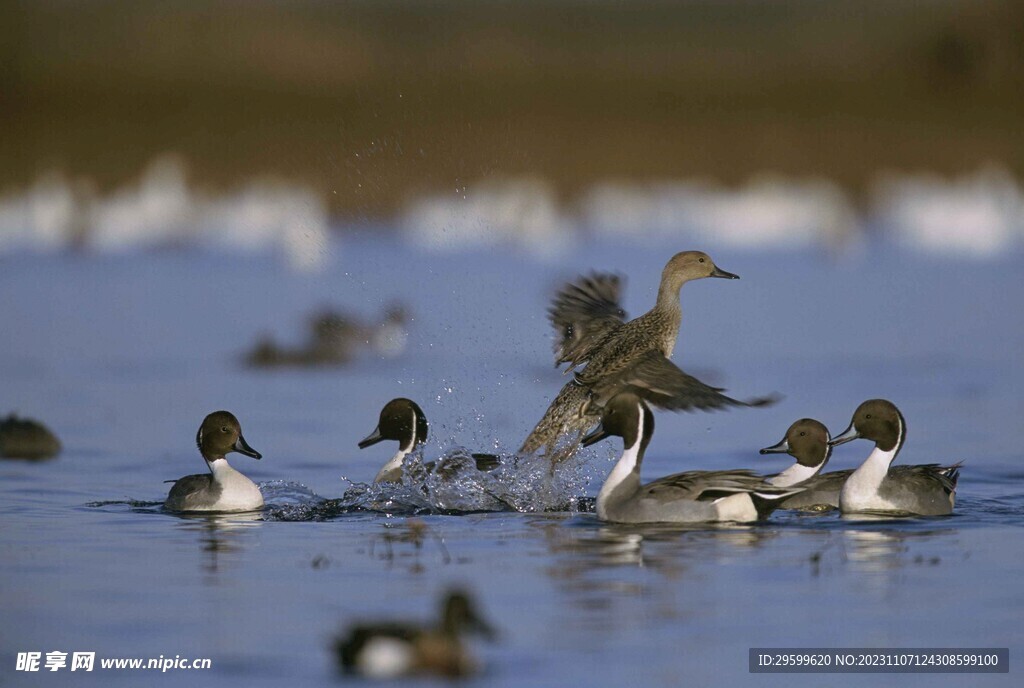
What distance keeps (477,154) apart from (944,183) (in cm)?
A: 648

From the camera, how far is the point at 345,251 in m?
21.7

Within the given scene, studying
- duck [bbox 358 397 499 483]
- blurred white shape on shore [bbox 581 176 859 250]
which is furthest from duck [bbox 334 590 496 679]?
blurred white shape on shore [bbox 581 176 859 250]

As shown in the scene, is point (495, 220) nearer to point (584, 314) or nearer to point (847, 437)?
point (584, 314)

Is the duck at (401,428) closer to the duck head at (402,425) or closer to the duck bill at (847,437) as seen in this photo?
the duck head at (402,425)

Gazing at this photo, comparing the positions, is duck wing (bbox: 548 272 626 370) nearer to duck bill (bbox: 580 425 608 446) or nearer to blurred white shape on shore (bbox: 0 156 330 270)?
duck bill (bbox: 580 425 608 446)

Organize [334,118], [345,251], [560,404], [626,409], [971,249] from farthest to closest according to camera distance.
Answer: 1. [334,118]
2. [971,249]
3. [345,251]
4. [560,404]
5. [626,409]

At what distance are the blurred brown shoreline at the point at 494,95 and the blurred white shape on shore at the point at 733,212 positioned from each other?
31 centimetres

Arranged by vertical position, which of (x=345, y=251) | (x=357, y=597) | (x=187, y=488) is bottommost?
(x=357, y=597)

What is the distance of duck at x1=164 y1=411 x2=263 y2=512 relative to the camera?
9.46 metres

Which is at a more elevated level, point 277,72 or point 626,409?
point 277,72

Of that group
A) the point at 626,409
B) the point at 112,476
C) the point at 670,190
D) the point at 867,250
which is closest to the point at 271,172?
the point at 670,190

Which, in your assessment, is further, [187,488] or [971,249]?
[971,249]

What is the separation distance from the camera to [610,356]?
10141mm

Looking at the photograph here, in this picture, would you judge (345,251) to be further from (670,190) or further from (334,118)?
(670,190)
